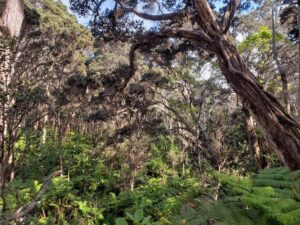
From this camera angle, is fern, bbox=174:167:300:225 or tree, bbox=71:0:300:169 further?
tree, bbox=71:0:300:169

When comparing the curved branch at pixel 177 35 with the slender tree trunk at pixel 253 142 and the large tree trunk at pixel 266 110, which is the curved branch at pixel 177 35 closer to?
the large tree trunk at pixel 266 110

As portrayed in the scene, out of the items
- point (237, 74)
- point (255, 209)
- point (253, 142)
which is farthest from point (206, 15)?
point (253, 142)

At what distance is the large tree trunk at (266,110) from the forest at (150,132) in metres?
0.02

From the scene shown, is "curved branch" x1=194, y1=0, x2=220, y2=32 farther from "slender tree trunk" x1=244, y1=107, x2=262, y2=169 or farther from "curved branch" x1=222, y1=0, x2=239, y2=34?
"slender tree trunk" x1=244, y1=107, x2=262, y2=169

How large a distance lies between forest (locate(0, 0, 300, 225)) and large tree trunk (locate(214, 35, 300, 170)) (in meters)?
0.02

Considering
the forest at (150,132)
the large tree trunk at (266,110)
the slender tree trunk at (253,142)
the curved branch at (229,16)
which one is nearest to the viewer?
the forest at (150,132)

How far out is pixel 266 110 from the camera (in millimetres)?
4914

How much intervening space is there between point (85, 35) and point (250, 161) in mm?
10870

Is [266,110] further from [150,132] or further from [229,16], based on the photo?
[150,132]

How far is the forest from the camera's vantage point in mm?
3412

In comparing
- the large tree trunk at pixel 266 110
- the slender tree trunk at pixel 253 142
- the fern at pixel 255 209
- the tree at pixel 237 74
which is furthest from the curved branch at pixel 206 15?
the slender tree trunk at pixel 253 142

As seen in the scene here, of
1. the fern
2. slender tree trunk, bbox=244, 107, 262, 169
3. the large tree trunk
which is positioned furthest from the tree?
slender tree trunk, bbox=244, 107, 262, 169

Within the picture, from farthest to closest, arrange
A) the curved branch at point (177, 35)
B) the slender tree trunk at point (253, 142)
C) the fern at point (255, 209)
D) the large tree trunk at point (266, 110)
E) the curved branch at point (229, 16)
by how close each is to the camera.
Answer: the slender tree trunk at point (253, 142), the curved branch at point (229, 16), the curved branch at point (177, 35), the large tree trunk at point (266, 110), the fern at point (255, 209)

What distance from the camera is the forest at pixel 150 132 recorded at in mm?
3412
